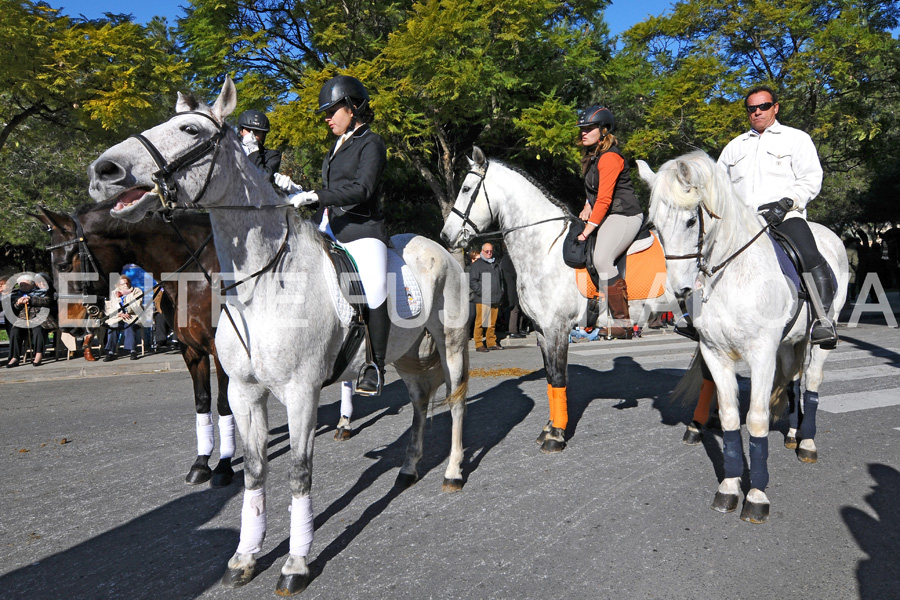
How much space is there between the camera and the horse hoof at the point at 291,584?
3.38 meters

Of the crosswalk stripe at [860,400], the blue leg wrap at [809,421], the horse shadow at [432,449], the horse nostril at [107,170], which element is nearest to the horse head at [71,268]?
the horse nostril at [107,170]

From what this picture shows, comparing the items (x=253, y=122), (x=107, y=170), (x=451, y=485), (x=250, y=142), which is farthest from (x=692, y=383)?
(x=107, y=170)

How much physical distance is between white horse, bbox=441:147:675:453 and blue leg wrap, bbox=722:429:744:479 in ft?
5.04

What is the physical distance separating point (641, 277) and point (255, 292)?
143 inches

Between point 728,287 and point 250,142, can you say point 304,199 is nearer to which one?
point 250,142

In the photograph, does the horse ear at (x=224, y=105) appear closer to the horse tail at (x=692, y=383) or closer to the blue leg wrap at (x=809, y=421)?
the horse tail at (x=692, y=383)

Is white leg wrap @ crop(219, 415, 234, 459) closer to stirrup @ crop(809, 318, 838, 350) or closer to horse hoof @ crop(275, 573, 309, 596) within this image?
horse hoof @ crop(275, 573, 309, 596)

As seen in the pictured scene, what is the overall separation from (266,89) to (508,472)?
13.2 metres

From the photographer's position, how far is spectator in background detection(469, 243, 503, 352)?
44.8 feet

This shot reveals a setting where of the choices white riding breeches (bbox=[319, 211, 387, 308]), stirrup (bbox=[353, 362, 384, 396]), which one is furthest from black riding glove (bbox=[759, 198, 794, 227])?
stirrup (bbox=[353, 362, 384, 396])

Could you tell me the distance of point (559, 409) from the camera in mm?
5809

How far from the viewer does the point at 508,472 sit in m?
5.19

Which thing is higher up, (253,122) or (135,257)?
(253,122)

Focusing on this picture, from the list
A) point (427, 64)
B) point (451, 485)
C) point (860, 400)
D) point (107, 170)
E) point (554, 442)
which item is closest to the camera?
point (107, 170)
